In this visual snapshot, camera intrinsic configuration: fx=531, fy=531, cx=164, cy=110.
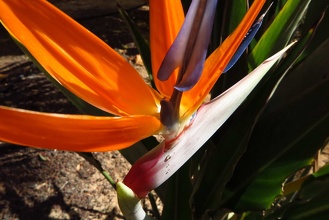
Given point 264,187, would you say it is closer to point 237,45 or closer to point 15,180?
point 237,45

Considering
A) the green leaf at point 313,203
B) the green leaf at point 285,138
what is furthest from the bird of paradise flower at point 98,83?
the green leaf at point 313,203

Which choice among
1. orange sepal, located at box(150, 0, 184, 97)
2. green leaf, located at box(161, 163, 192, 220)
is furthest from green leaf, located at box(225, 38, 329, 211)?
orange sepal, located at box(150, 0, 184, 97)

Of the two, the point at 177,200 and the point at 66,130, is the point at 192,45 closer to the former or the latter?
the point at 66,130

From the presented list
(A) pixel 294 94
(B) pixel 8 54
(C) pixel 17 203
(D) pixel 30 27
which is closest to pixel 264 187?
(A) pixel 294 94

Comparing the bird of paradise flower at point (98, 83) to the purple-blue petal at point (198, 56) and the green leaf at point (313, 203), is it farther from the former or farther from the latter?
the green leaf at point (313, 203)

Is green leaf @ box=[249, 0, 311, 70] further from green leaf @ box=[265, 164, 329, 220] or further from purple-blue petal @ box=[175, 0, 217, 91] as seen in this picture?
purple-blue petal @ box=[175, 0, 217, 91]

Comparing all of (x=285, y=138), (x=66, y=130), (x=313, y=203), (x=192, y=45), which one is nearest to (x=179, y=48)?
(x=192, y=45)
